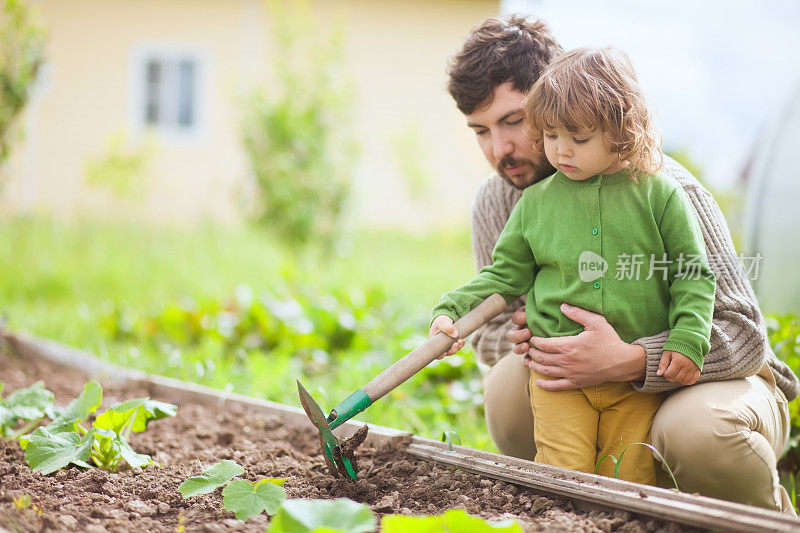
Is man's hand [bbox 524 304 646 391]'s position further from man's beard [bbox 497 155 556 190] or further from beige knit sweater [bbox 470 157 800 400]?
man's beard [bbox 497 155 556 190]

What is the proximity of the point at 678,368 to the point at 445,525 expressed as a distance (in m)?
0.77

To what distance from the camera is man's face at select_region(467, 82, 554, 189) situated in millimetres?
1960

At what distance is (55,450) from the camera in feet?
5.76

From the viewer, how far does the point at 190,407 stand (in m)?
2.66

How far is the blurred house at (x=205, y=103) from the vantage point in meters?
11.3

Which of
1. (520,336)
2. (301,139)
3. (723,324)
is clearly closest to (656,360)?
(723,324)

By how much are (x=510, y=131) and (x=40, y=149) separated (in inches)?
437

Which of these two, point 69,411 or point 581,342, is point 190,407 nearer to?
point 69,411

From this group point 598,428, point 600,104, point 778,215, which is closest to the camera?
point 600,104

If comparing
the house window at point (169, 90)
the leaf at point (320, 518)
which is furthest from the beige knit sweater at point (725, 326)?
the house window at point (169, 90)

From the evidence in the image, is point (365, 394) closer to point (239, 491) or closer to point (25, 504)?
point (239, 491)

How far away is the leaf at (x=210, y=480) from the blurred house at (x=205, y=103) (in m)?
9.49

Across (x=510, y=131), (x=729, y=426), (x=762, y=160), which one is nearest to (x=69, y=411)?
(x=510, y=131)

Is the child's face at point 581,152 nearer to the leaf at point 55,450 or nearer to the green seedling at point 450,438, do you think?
the green seedling at point 450,438
